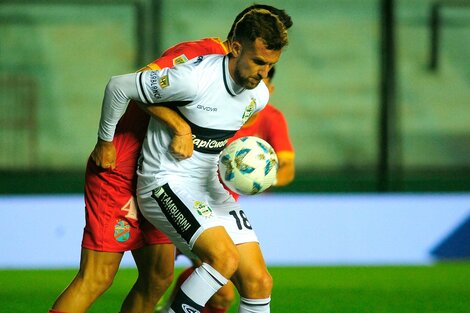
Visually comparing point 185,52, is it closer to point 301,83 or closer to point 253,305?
point 253,305

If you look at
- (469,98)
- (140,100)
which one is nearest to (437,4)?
(469,98)

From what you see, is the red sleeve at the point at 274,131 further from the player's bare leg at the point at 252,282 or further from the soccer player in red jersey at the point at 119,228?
the player's bare leg at the point at 252,282

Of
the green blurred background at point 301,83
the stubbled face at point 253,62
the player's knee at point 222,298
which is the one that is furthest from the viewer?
the green blurred background at point 301,83

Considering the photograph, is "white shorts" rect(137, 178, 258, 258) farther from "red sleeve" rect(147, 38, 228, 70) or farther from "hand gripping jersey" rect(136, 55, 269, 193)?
"red sleeve" rect(147, 38, 228, 70)

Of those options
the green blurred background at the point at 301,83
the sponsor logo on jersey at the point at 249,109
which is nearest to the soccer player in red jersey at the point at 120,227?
the sponsor logo on jersey at the point at 249,109

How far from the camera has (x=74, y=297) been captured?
184 inches

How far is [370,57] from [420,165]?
3.94ft

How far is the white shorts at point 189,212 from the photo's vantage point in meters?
4.49

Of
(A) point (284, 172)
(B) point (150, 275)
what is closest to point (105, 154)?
(B) point (150, 275)

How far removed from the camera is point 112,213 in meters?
4.83

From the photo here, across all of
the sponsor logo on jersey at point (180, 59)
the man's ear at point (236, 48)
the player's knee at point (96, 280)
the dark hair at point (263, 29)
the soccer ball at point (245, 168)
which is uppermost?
the dark hair at point (263, 29)

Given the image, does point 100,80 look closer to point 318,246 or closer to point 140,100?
point 318,246

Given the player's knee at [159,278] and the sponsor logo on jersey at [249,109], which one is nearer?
the sponsor logo on jersey at [249,109]

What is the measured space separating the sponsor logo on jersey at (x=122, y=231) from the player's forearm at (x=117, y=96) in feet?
1.59
